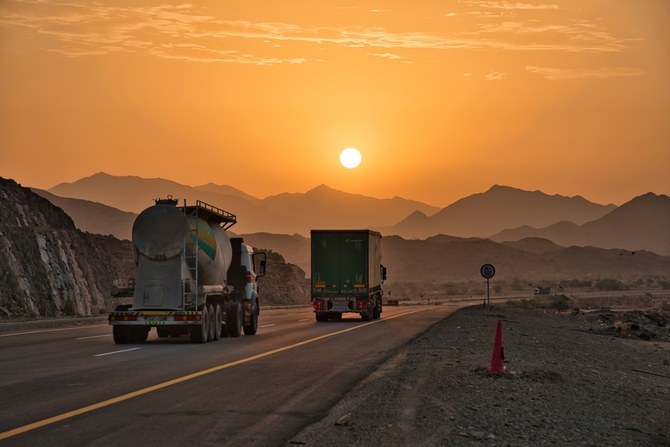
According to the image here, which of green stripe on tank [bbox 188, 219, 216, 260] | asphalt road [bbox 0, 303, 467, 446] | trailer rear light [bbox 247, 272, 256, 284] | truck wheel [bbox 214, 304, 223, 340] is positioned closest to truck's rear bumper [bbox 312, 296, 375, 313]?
trailer rear light [bbox 247, 272, 256, 284]

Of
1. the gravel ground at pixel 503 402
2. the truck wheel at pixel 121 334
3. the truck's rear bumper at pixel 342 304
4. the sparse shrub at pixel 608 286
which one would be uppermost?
the sparse shrub at pixel 608 286

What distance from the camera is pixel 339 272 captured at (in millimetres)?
40688

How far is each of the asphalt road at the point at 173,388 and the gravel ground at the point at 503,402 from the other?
0.60 meters

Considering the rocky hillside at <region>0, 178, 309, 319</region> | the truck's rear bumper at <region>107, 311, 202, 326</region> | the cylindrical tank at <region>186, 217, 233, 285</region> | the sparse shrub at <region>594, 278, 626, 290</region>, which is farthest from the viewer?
the sparse shrub at <region>594, 278, 626, 290</region>

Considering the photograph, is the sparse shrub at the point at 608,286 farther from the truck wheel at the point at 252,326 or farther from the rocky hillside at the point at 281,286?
the truck wheel at the point at 252,326

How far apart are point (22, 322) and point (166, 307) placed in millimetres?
13077

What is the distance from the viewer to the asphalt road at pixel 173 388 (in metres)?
10.5

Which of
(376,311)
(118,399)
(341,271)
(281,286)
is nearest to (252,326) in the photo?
(341,271)

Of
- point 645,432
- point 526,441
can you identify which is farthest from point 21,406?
point 645,432

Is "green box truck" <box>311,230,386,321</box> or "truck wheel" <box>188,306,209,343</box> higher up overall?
"green box truck" <box>311,230,386,321</box>

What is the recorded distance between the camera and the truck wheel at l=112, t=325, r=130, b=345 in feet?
83.0

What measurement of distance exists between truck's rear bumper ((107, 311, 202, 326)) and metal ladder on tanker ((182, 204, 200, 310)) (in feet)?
0.99

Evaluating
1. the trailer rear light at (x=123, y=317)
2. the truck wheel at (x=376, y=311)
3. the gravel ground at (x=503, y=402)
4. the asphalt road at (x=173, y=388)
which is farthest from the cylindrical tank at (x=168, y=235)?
the truck wheel at (x=376, y=311)

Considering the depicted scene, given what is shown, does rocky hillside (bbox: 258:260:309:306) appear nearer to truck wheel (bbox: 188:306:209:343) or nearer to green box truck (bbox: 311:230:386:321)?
green box truck (bbox: 311:230:386:321)
